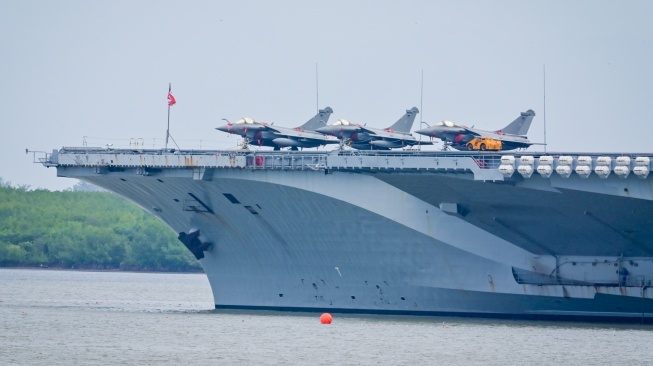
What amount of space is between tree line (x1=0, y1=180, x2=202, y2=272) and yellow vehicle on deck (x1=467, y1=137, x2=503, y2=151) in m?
75.2

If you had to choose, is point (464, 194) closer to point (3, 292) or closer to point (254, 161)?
point (254, 161)

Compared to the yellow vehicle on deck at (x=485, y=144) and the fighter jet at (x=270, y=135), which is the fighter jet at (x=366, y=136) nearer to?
the fighter jet at (x=270, y=135)

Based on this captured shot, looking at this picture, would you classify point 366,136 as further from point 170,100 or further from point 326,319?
point 326,319

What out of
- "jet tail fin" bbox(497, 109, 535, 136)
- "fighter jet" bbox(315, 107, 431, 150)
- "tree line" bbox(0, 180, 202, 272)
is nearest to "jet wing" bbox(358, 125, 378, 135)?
"fighter jet" bbox(315, 107, 431, 150)

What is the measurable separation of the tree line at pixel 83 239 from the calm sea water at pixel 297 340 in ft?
231

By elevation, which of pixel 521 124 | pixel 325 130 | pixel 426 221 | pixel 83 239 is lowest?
pixel 83 239

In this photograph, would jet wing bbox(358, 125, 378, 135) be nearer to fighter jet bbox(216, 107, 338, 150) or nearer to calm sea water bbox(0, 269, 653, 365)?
fighter jet bbox(216, 107, 338, 150)

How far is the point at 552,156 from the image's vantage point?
4934 cm

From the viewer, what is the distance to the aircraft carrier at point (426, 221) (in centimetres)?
4834

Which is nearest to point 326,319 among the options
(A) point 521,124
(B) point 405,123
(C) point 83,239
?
(B) point 405,123

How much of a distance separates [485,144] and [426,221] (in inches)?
221

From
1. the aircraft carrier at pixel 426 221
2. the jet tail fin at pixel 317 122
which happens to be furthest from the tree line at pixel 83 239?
the aircraft carrier at pixel 426 221

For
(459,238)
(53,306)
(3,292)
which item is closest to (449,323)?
(459,238)

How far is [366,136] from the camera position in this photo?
56.8 metres
